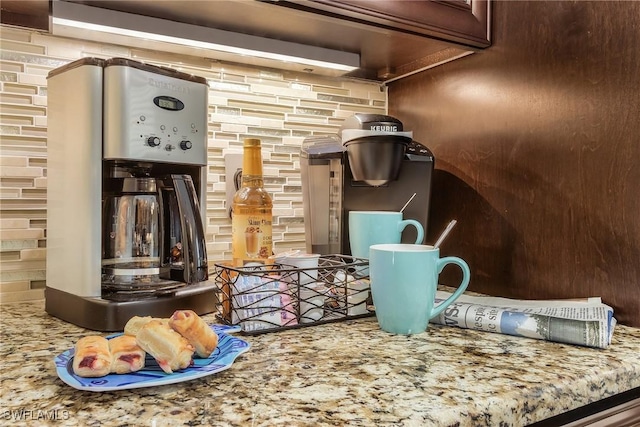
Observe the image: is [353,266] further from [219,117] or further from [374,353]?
[219,117]

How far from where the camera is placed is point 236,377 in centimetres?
54

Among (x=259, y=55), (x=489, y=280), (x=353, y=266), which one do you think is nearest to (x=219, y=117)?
(x=259, y=55)

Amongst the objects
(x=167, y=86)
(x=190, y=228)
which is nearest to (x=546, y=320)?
(x=190, y=228)

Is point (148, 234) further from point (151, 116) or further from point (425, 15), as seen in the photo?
point (425, 15)

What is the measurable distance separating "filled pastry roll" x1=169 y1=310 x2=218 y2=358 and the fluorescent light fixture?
1.95ft

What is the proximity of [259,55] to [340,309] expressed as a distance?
570 millimetres

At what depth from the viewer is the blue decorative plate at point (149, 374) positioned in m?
0.48

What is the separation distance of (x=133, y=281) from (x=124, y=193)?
0.14m

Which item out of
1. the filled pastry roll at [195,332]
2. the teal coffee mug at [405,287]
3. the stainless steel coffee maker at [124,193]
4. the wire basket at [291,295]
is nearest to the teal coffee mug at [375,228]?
the wire basket at [291,295]

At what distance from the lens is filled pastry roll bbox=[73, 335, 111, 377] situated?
49 cm

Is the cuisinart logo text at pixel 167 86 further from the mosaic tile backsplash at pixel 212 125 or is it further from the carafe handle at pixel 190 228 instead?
the mosaic tile backsplash at pixel 212 125

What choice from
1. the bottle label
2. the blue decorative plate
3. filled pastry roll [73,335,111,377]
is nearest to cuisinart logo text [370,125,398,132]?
the bottle label

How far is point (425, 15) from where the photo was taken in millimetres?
899

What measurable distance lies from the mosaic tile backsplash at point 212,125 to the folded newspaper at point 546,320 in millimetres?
538
